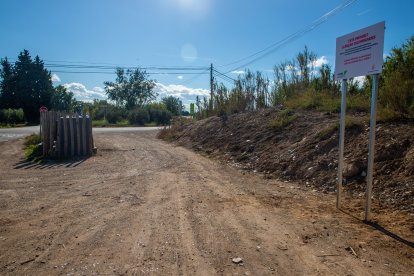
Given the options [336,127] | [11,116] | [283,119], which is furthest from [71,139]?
[11,116]

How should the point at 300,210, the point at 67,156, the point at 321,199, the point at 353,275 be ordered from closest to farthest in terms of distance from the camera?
the point at 353,275 < the point at 300,210 < the point at 321,199 < the point at 67,156

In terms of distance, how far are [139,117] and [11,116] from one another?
1655 cm

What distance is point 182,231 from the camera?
4.12 metres

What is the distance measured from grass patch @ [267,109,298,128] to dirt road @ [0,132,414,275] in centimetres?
366

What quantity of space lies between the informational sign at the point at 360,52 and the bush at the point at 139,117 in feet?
142

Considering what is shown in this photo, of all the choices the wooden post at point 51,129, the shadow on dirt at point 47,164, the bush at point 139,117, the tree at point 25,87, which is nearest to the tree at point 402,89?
the shadow on dirt at point 47,164

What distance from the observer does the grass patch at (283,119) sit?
10406 millimetres

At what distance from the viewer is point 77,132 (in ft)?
36.5

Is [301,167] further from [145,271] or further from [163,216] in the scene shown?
[145,271]

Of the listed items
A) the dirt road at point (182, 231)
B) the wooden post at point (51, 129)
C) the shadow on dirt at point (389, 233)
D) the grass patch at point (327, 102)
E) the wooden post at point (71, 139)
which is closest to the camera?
the dirt road at point (182, 231)

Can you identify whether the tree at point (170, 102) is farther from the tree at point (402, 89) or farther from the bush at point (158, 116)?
the tree at point (402, 89)

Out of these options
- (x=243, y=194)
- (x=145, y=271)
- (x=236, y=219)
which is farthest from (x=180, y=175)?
(x=145, y=271)

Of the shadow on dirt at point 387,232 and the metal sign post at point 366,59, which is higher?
the metal sign post at point 366,59

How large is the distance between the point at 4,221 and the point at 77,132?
692 cm
